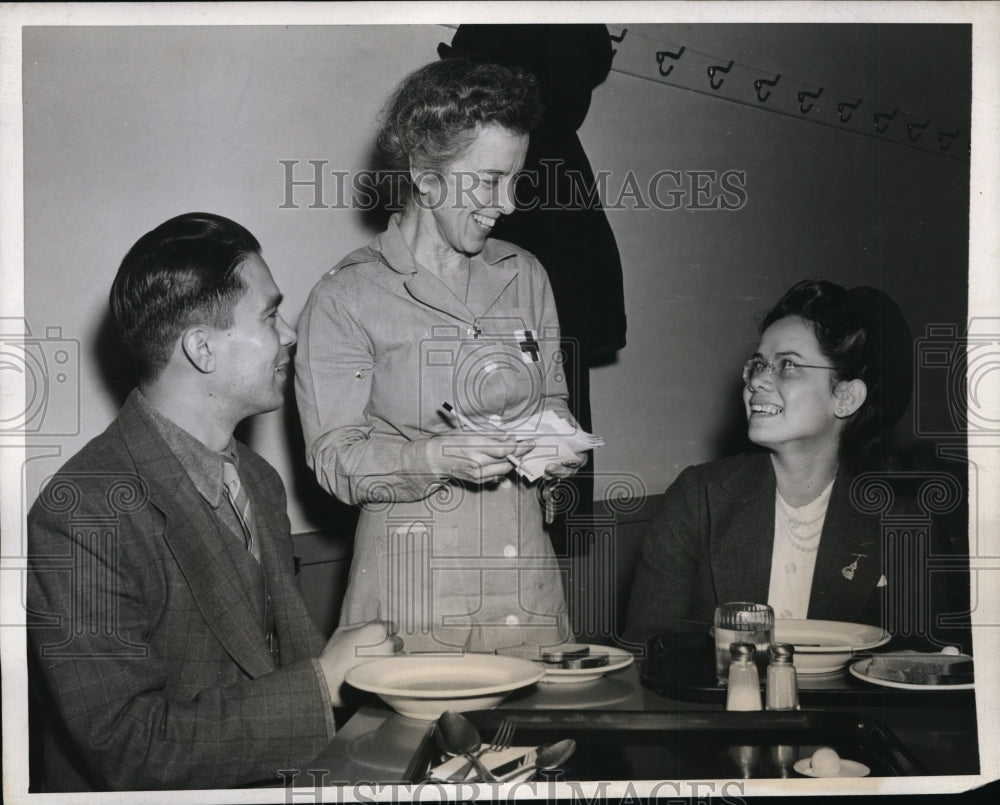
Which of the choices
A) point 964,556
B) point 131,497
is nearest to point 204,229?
point 131,497

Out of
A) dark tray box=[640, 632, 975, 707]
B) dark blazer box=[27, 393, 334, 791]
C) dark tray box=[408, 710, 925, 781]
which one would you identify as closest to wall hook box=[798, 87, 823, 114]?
dark tray box=[640, 632, 975, 707]

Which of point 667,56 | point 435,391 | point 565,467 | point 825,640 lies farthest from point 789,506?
point 667,56

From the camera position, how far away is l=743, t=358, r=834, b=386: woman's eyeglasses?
7.12 ft

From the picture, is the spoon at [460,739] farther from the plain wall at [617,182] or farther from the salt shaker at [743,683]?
the plain wall at [617,182]

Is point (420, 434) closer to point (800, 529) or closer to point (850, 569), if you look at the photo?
point (800, 529)

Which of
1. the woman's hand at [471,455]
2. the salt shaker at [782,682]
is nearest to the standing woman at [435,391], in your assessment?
the woman's hand at [471,455]

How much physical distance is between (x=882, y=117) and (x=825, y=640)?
119 cm

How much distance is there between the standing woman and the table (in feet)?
1.21

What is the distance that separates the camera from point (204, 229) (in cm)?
199

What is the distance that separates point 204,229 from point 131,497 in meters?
0.55

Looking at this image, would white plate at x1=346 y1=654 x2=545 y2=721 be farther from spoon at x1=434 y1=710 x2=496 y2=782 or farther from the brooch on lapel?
the brooch on lapel

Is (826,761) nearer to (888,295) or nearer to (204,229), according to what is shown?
(888,295)

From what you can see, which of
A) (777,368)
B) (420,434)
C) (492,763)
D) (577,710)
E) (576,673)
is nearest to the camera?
(492,763)

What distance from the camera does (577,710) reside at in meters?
1.61
